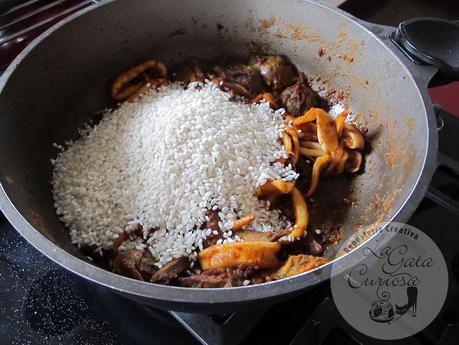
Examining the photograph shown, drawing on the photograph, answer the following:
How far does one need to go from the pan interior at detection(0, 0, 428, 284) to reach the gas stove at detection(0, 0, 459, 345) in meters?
0.12

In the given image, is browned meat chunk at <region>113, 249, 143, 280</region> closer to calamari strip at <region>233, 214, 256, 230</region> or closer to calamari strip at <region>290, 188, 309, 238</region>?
calamari strip at <region>233, 214, 256, 230</region>

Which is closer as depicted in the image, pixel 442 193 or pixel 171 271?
pixel 171 271

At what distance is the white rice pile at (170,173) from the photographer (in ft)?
3.21

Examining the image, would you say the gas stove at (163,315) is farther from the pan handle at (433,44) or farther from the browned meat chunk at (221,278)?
the pan handle at (433,44)

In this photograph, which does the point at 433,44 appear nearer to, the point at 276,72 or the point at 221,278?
the point at 276,72

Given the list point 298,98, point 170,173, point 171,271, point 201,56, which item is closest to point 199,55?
point 201,56

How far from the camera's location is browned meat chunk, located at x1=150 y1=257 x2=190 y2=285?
0.89 m

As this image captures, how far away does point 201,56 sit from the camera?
4.55ft

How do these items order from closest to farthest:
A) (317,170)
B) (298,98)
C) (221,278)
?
(221,278) < (317,170) < (298,98)

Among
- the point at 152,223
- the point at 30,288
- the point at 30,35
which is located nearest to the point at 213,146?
the point at 152,223

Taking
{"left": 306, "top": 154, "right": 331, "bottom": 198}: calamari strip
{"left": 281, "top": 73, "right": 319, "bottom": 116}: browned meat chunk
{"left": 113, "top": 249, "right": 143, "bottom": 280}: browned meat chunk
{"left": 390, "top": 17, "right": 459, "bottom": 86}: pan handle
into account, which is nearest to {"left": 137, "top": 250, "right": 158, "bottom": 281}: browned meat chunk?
{"left": 113, "top": 249, "right": 143, "bottom": 280}: browned meat chunk

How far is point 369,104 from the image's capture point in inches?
46.7

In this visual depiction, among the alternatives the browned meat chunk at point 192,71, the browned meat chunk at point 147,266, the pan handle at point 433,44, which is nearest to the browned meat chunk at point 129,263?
the browned meat chunk at point 147,266

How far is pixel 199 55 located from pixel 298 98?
0.37 metres
